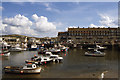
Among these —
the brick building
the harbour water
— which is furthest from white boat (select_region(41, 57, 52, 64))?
the brick building

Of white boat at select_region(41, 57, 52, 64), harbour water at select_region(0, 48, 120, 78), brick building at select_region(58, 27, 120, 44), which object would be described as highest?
brick building at select_region(58, 27, 120, 44)

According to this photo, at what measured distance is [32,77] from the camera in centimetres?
2422

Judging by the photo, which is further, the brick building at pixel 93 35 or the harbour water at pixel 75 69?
the brick building at pixel 93 35

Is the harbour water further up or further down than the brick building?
further down

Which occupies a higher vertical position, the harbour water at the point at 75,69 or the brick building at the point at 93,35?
the brick building at the point at 93,35

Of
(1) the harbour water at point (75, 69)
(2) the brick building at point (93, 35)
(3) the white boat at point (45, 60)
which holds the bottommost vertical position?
(1) the harbour water at point (75, 69)

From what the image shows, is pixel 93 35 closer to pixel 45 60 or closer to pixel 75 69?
pixel 45 60

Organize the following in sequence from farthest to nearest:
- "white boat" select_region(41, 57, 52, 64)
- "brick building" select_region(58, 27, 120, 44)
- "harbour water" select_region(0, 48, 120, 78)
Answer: "brick building" select_region(58, 27, 120, 44) < "white boat" select_region(41, 57, 52, 64) < "harbour water" select_region(0, 48, 120, 78)

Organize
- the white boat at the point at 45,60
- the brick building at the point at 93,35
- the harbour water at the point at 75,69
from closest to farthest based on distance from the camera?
the harbour water at the point at 75,69 < the white boat at the point at 45,60 < the brick building at the point at 93,35

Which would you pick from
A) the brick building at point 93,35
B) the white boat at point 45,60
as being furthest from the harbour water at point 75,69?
the brick building at point 93,35

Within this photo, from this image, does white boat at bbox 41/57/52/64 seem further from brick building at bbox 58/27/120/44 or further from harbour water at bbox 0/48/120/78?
brick building at bbox 58/27/120/44

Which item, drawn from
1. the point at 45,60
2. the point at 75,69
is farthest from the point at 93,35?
the point at 75,69

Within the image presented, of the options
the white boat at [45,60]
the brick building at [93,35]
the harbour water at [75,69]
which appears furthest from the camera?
the brick building at [93,35]

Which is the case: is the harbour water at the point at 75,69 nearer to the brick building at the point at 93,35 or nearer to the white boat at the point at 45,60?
the white boat at the point at 45,60
